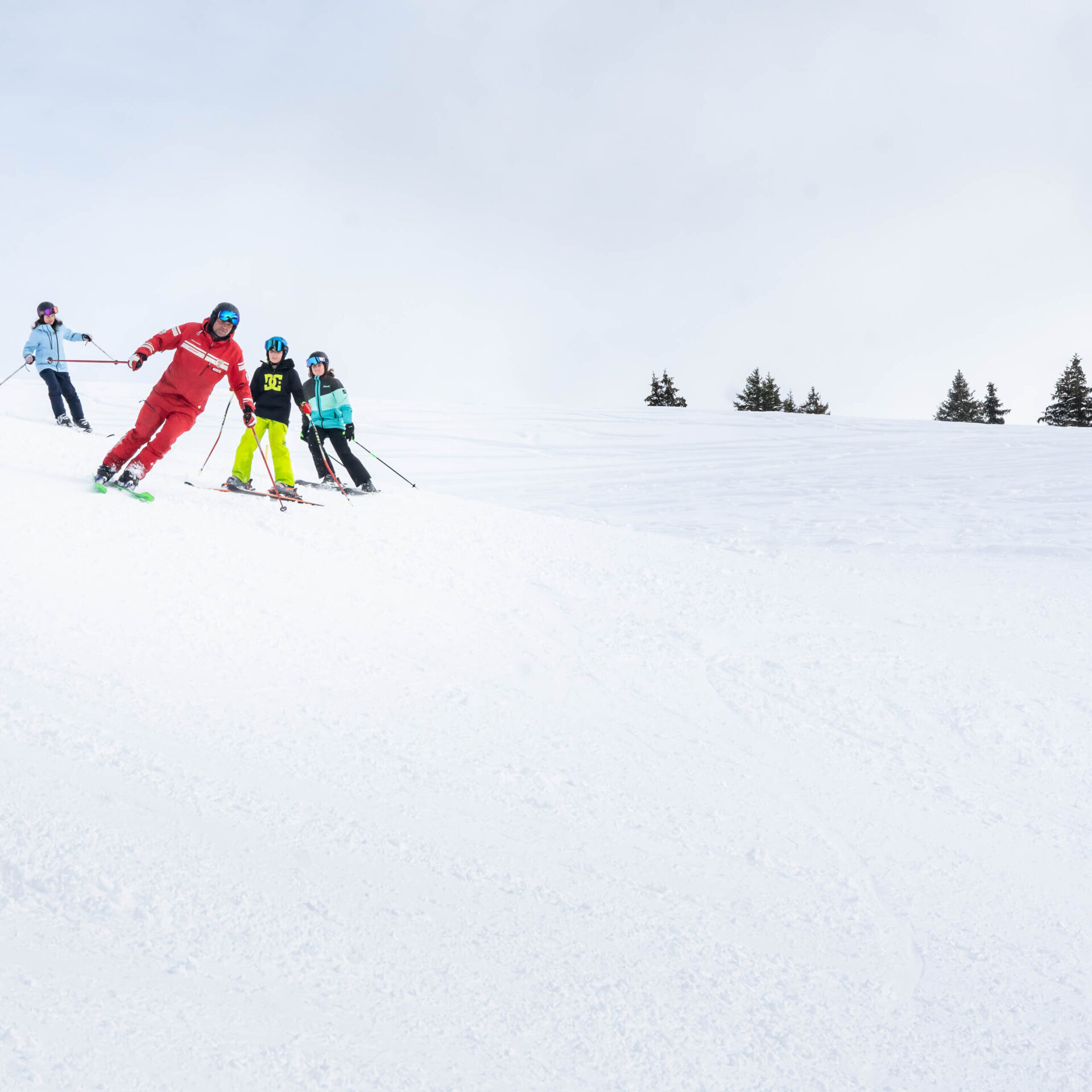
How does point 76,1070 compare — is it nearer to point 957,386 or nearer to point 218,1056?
point 218,1056

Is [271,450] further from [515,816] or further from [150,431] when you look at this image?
[515,816]

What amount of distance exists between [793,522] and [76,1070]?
9.49 meters

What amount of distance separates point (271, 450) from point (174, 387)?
4.59 feet

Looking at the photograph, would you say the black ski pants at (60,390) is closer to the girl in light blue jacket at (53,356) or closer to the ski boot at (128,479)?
the girl in light blue jacket at (53,356)

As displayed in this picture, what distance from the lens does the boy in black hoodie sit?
8406 millimetres

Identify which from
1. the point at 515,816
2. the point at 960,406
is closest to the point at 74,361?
the point at 515,816

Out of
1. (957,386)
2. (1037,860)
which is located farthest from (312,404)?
(957,386)

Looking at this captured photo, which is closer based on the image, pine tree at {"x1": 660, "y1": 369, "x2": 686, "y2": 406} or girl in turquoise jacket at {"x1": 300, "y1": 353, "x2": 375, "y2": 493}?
girl in turquoise jacket at {"x1": 300, "y1": 353, "x2": 375, "y2": 493}

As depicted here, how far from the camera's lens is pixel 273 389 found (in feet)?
28.2

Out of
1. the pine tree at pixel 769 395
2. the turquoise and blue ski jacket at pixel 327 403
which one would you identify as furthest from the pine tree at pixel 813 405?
the turquoise and blue ski jacket at pixel 327 403

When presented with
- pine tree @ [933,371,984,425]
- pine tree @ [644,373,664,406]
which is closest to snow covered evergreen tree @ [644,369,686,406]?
pine tree @ [644,373,664,406]

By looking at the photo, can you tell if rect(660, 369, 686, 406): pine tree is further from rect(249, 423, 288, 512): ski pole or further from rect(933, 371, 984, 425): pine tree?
rect(249, 423, 288, 512): ski pole

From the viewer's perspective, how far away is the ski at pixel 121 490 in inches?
273

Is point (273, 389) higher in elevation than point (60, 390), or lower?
lower
